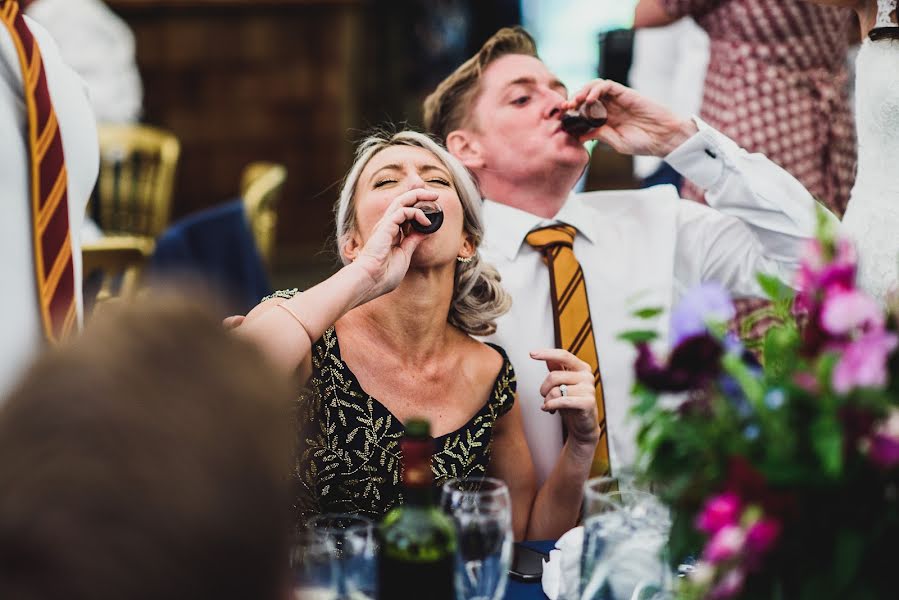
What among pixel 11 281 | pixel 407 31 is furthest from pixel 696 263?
pixel 407 31

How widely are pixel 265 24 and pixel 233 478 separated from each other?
569 centimetres

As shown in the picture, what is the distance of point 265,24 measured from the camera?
593 centimetres

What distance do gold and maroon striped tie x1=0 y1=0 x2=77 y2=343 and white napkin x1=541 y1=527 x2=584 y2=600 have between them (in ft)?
2.92

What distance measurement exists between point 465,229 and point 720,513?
1.11m

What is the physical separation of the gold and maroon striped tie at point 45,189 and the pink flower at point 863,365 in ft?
4.13

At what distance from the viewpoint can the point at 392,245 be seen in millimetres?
1618

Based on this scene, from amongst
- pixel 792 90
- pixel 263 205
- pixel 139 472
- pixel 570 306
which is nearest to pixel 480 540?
pixel 139 472

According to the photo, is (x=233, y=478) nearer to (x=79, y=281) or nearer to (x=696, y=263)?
(x=79, y=281)

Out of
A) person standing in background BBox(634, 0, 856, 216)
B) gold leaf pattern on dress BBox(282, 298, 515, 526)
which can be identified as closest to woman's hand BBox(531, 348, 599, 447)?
gold leaf pattern on dress BBox(282, 298, 515, 526)

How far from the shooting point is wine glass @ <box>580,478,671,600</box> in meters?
1.05

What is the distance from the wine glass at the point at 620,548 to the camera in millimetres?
1054

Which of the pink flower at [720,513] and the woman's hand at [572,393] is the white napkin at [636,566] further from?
the woman's hand at [572,393]

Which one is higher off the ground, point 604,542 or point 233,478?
point 233,478

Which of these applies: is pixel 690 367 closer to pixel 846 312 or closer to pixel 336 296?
pixel 846 312
